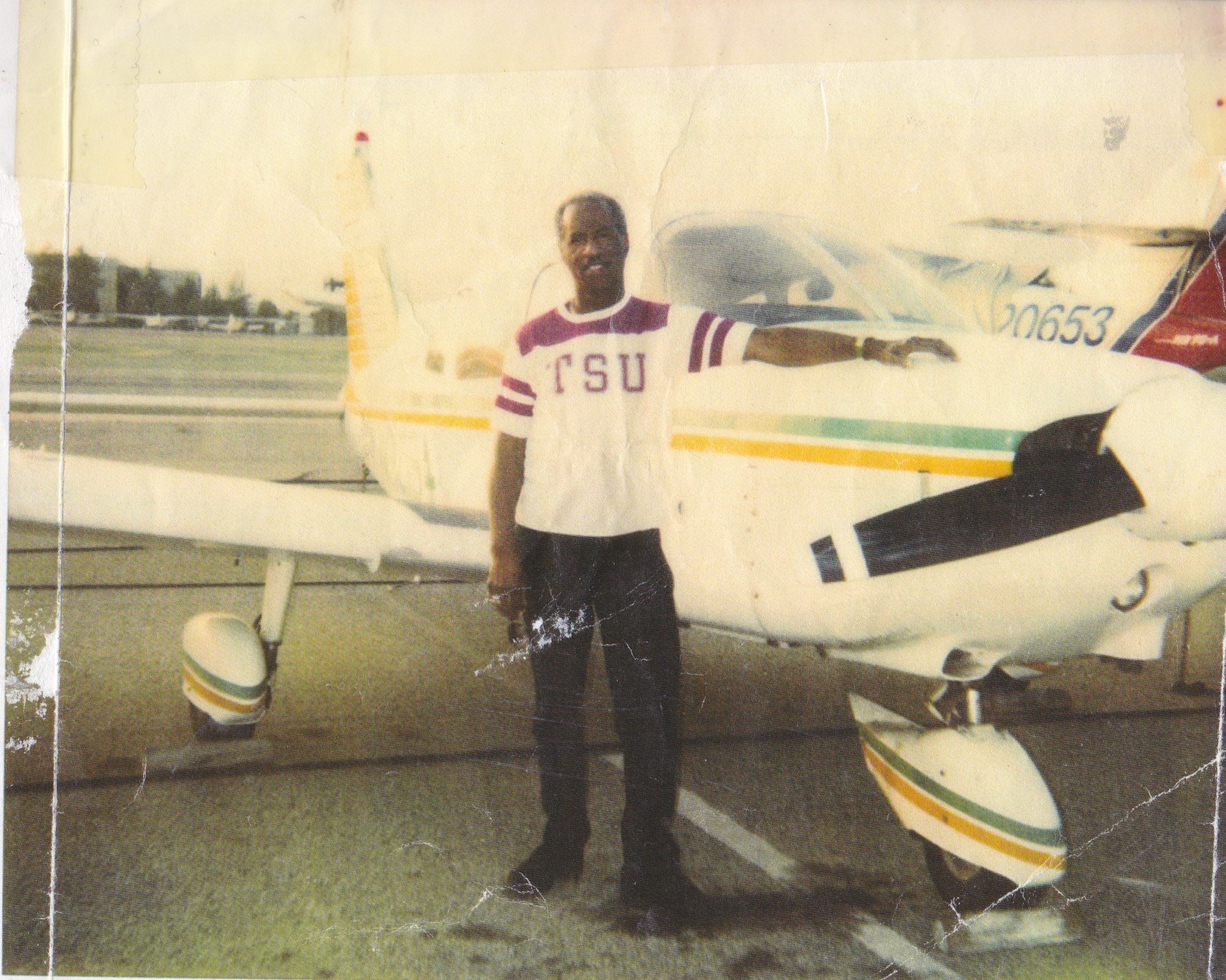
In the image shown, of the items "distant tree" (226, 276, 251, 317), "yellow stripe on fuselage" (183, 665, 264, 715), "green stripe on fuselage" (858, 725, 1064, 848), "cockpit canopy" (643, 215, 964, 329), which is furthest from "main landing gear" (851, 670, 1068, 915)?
"distant tree" (226, 276, 251, 317)

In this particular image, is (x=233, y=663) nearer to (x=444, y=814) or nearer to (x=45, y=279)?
(x=444, y=814)

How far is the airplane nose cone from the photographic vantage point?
1.29 metres

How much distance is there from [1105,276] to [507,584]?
108 centimetres

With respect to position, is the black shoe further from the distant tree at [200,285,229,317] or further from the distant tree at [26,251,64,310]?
the distant tree at [26,251,64,310]

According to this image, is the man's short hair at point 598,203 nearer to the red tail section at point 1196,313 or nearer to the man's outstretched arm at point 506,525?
the man's outstretched arm at point 506,525

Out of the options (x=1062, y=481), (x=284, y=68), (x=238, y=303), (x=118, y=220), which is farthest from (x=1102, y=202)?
(x=118, y=220)

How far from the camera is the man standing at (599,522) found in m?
1.55

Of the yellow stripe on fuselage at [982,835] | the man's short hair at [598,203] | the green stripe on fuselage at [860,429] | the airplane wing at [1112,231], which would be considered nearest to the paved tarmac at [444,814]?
the yellow stripe on fuselage at [982,835]

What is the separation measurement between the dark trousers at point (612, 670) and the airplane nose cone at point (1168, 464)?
2.22 feet

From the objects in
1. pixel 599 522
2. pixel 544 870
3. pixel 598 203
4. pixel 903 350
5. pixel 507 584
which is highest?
pixel 598 203

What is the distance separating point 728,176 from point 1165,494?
0.79 metres

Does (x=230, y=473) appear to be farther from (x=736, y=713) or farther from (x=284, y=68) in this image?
(x=736, y=713)

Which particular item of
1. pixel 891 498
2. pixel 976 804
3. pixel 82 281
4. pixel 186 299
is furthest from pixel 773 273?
pixel 82 281

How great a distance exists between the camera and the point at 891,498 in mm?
1416
